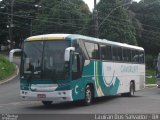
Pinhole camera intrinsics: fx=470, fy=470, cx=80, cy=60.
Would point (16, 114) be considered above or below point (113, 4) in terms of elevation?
below

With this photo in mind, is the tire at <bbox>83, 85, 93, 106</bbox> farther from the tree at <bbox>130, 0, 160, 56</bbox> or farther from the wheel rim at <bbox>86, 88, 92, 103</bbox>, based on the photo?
the tree at <bbox>130, 0, 160, 56</bbox>

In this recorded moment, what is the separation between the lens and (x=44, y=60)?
18.9 meters

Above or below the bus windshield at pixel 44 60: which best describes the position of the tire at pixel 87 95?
below

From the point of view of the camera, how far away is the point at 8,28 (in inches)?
3253

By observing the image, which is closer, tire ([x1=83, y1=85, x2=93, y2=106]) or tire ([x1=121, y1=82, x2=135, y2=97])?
tire ([x1=83, y1=85, x2=93, y2=106])

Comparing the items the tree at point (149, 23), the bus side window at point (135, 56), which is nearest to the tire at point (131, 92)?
the bus side window at point (135, 56)

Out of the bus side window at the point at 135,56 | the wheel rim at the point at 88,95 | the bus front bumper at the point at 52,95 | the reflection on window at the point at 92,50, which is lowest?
the wheel rim at the point at 88,95

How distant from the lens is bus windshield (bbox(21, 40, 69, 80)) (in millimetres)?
18688

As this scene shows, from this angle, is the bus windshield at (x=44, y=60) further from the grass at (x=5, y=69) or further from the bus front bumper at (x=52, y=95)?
the grass at (x=5, y=69)

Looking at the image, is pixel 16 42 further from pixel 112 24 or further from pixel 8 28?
pixel 112 24

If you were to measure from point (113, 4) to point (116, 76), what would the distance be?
122 feet

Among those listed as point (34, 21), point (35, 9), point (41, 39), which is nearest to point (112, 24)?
point (34, 21)

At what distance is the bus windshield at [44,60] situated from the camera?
18.7 metres

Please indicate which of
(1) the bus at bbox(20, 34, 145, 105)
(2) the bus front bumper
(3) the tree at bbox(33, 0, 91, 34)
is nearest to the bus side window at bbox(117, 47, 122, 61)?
(1) the bus at bbox(20, 34, 145, 105)
